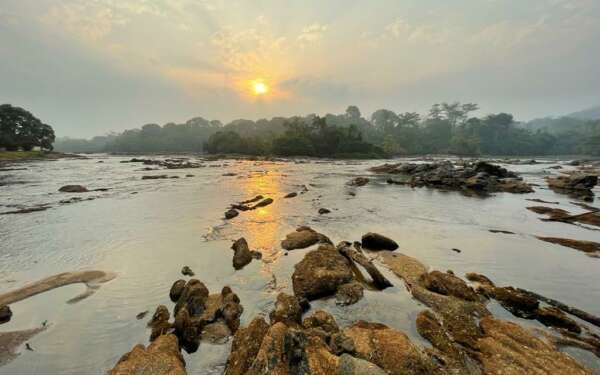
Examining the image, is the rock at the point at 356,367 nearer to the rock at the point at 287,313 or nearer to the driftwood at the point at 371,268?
the rock at the point at 287,313

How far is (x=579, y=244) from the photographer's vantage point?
11664mm

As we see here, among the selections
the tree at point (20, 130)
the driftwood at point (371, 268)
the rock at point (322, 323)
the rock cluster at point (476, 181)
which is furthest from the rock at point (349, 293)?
the tree at point (20, 130)

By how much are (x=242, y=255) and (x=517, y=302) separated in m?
8.51

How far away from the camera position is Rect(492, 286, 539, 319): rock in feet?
21.8

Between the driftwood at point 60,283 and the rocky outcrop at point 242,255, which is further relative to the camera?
the rocky outcrop at point 242,255

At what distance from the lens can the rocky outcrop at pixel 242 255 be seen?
30.9 feet

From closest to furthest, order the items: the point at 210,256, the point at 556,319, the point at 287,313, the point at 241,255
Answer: the point at 287,313, the point at 556,319, the point at 241,255, the point at 210,256

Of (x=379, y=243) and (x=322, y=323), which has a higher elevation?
(x=322, y=323)

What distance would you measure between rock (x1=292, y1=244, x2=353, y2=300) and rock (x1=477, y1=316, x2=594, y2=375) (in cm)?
359

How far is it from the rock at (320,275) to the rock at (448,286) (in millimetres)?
2329

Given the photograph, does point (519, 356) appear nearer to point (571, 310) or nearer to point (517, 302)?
point (517, 302)

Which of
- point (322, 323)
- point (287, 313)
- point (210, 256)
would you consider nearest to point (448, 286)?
point (322, 323)

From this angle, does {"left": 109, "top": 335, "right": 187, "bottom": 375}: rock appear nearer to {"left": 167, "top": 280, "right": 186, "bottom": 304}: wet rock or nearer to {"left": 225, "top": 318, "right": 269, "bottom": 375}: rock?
{"left": 225, "top": 318, "right": 269, "bottom": 375}: rock

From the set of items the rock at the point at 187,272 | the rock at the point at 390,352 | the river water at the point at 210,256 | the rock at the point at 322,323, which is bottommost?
the river water at the point at 210,256
